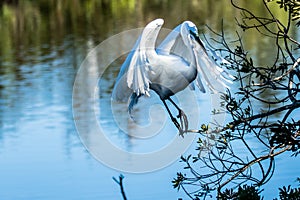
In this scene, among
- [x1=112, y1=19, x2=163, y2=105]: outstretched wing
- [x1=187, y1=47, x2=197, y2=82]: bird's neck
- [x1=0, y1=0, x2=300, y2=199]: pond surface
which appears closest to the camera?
[x1=187, y1=47, x2=197, y2=82]: bird's neck

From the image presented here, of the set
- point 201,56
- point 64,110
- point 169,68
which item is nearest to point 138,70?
point 169,68

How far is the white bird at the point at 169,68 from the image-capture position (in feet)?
11.9

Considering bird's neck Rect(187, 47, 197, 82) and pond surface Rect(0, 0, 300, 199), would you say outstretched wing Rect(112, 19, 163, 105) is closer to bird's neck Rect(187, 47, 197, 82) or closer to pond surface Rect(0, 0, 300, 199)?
bird's neck Rect(187, 47, 197, 82)

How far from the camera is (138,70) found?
371cm

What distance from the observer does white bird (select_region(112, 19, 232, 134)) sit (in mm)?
3613

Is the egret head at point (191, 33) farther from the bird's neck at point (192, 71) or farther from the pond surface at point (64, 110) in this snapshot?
the pond surface at point (64, 110)

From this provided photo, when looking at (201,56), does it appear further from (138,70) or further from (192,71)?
(138,70)

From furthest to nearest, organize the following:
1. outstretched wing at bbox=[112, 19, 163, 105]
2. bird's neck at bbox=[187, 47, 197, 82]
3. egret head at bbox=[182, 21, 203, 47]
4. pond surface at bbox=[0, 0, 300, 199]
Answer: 1. pond surface at bbox=[0, 0, 300, 199]
2. egret head at bbox=[182, 21, 203, 47]
3. outstretched wing at bbox=[112, 19, 163, 105]
4. bird's neck at bbox=[187, 47, 197, 82]

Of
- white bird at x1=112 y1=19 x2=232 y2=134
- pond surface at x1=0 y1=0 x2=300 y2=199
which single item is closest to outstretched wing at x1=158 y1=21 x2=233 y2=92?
white bird at x1=112 y1=19 x2=232 y2=134

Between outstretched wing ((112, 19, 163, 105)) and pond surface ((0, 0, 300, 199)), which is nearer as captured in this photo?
outstretched wing ((112, 19, 163, 105))

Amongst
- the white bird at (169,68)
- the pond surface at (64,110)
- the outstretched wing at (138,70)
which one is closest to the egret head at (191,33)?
the white bird at (169,68)

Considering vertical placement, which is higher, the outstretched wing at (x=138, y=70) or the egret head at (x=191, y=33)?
the egret head at (x=191, y=33)

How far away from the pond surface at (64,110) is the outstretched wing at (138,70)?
3.10m

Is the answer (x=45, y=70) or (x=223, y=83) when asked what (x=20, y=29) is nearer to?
(x=45, y=70)
